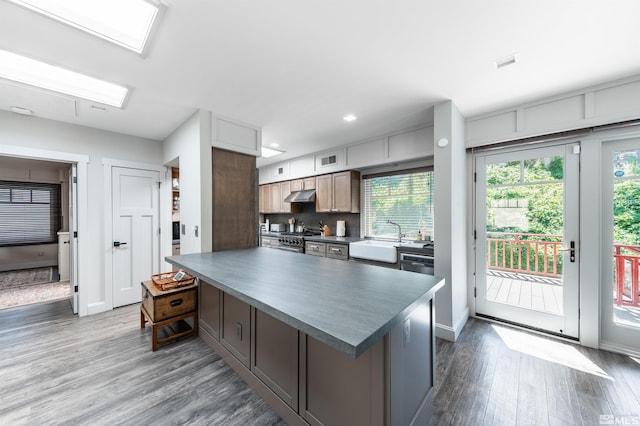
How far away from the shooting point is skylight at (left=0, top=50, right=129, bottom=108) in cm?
201

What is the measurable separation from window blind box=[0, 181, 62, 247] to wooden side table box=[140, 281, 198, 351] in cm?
576

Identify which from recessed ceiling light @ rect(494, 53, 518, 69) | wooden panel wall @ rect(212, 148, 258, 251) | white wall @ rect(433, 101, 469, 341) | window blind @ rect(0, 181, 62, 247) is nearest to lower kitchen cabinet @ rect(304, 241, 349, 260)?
wooden panel wall @ rect(212, 148, 258, 251)

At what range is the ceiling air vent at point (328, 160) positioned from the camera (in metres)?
4.45

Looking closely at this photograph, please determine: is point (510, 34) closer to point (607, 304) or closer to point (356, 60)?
point (356, 60)

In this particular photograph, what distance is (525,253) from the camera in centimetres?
282

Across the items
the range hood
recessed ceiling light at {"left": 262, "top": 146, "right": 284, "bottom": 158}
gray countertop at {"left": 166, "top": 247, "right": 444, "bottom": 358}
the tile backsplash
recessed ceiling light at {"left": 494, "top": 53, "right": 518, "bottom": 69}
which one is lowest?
gray countertop at {"left": 166, "top": 247, "right": 444, "bottom": 358}

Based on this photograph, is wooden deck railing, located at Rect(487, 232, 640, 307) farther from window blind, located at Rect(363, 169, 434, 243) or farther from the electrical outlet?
the electrical outlet

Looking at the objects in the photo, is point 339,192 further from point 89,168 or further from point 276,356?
point 89,168

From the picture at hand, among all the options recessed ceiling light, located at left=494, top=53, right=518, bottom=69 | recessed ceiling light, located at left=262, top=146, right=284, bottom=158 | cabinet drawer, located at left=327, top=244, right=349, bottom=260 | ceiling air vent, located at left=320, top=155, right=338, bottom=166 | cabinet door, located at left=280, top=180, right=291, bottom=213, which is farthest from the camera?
cabinet door, located at left=280, top=180, right=291, bottom=213

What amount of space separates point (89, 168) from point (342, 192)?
375 cm

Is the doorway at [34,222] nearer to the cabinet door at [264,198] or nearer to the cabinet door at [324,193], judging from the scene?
the cabinet door at [264,198]

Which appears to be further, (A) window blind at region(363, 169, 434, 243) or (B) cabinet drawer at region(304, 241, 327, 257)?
(B) cabinet drawer at region(304, 241, 327, 257)

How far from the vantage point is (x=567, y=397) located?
69.8 inches

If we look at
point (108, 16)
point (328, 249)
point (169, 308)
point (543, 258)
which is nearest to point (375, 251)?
point (328, 249)
